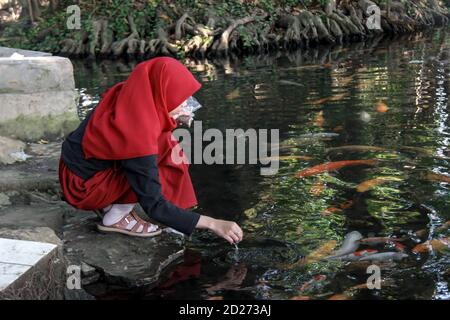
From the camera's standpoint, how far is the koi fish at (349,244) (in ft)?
11.8

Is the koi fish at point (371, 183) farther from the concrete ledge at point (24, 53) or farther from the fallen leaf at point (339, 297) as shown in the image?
the concrete ledge at point (24, 53)

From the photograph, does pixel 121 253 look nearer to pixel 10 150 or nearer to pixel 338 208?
pixel 338 208

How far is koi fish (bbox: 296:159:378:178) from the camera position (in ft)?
16.5

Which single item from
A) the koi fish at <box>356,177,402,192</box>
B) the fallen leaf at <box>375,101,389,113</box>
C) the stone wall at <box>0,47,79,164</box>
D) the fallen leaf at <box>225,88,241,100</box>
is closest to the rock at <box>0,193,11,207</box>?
the stone wall at <box>0,47,79,164</box>

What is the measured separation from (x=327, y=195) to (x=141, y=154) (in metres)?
1.73

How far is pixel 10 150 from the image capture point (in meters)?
5.01

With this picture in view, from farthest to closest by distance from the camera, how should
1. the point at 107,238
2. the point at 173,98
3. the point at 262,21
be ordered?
1. the point at 262,21
2. the point at 107,238
3. the point at 173,98

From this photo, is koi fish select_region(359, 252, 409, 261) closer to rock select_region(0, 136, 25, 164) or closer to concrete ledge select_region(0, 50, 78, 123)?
rock select_region(0, 136, 25, 164)

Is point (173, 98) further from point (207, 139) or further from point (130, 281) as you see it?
point (207, 139)

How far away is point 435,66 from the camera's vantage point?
10352 millimetres

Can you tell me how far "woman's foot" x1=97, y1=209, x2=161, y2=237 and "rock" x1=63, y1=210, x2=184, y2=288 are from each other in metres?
0.03
